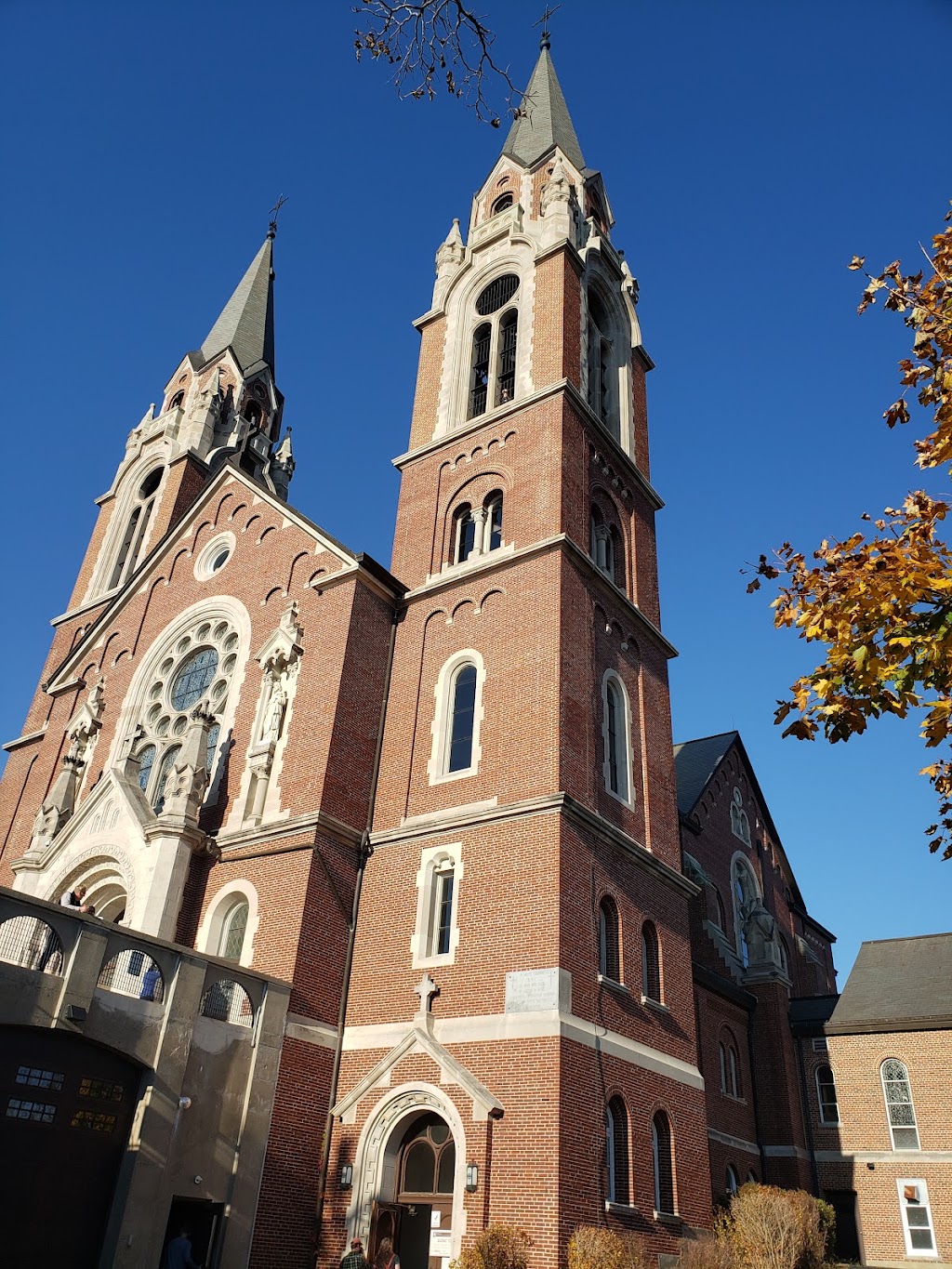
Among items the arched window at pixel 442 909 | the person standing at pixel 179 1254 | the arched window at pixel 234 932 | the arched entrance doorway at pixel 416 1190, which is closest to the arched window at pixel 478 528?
the arched window at pixel 442 909

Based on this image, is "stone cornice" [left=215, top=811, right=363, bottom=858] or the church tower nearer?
the church tower

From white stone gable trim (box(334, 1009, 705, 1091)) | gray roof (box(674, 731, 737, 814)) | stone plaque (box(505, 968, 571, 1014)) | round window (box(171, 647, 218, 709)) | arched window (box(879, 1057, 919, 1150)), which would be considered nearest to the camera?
white stone gable trim (box(334, 1009, 705, 1091))

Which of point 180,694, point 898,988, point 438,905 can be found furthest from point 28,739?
point 898,988

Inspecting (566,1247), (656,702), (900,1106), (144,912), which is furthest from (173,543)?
(900,1106)

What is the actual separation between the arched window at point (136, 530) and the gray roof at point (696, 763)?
2003 cm

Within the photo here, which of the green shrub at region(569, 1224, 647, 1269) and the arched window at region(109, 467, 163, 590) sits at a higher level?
the arched window at region(109, 467, 163, 590)

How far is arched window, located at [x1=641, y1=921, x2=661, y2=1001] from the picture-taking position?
820 inches

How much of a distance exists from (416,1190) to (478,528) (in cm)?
1466

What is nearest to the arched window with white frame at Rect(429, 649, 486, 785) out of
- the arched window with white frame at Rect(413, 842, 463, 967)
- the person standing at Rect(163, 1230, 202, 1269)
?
the arched window with white frame at Rect(413, 842, 463, 967)

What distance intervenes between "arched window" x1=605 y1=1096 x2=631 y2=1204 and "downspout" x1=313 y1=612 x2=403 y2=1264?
512 cm

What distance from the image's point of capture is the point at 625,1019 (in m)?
19.3

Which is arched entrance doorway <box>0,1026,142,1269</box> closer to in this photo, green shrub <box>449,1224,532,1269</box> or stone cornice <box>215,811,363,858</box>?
green shrub <box>449,1224,532,1269</box>

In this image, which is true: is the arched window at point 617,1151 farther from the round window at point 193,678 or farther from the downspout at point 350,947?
the round window at point 193,678

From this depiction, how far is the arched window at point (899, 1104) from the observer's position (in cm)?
2706
